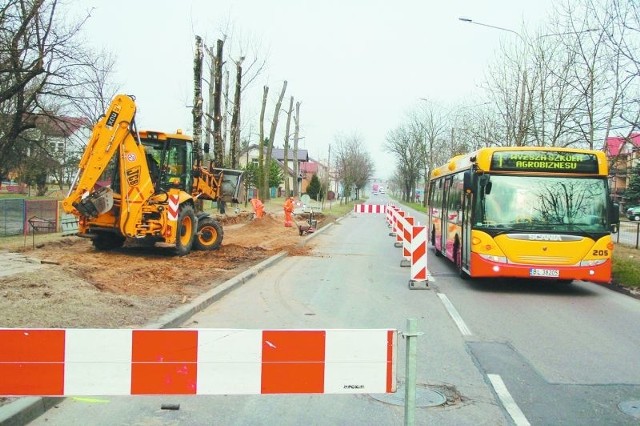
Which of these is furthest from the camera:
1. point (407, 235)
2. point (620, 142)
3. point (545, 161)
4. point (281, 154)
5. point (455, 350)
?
point (281, 154)

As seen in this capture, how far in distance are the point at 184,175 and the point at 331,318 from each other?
933 cm

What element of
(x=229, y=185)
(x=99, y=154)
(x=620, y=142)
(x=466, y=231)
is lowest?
(x=466, y=231)

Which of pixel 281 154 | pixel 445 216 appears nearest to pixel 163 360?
pixel 445 216

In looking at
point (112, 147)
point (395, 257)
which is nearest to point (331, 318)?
point (112, 147)

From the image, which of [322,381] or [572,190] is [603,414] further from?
[572,190]

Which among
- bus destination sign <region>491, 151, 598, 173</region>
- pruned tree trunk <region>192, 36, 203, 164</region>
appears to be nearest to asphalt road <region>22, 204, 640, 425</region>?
bus destination sign <region>491, 151, 598, 173</region>

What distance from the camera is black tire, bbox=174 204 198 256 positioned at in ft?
54.8

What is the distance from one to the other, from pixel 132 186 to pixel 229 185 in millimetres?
4869

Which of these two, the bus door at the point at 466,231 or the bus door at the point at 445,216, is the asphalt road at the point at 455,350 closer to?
the bus door at the point at 466,231

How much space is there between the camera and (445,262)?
61.1 feet

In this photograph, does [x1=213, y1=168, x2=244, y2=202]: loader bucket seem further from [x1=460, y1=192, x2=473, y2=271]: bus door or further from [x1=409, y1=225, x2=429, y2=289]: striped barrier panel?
[x1=409, y1=225, x2=429, y2=289]: striped barrier panel

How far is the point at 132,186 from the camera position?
15.5 m

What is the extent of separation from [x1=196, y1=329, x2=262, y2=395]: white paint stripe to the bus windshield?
9.26 meters

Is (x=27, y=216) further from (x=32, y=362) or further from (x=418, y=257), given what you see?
(x=32, y=362)
